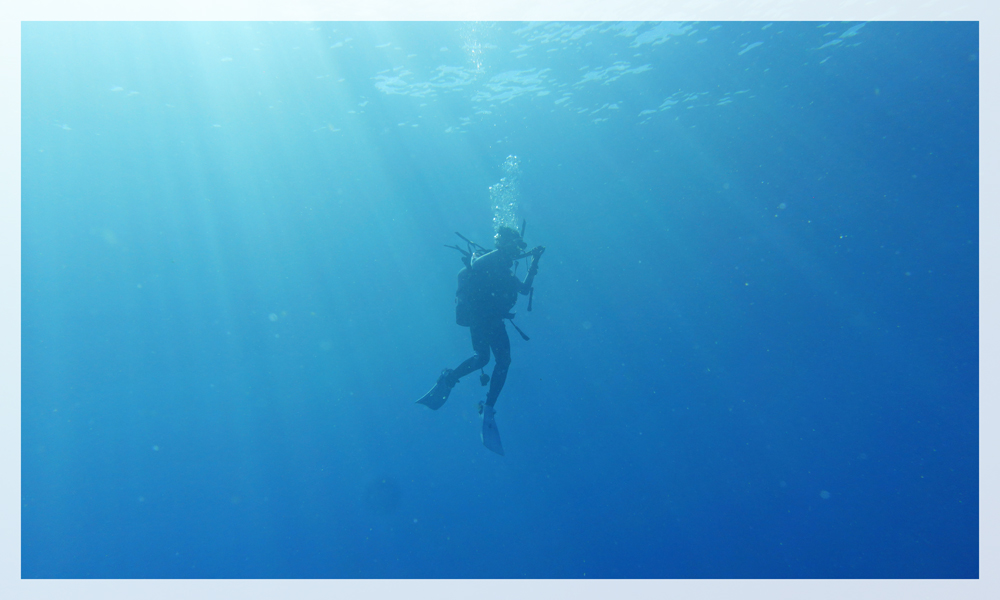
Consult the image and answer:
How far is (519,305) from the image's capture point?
1518 inches

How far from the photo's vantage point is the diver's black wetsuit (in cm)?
666

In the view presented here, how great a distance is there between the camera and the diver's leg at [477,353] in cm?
707

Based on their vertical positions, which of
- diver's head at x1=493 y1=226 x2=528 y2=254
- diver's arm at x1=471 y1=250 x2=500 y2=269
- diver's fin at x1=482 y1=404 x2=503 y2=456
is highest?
diver's head at x1=493 y1=226 x2=528 y2=254

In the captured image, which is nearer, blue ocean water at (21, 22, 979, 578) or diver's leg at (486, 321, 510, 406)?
diver's leg at (486, 321, 510, 406)

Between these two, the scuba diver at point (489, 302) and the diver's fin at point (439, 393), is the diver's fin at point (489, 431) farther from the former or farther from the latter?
the diver's fin at point (439, 393)

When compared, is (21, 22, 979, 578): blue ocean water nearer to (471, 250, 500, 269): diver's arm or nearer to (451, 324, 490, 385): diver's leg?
(451, 324, 490, 385): diver's leg

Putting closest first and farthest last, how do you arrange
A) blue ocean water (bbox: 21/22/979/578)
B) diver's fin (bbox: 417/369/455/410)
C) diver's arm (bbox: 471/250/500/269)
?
diver's arm (bbox: 471/250/500/269), diver's fin (bbox: 417/369/455/410), blue ocean water (bbox: 21/22/979/578)

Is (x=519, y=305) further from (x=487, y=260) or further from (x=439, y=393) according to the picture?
(x=487, y=260)

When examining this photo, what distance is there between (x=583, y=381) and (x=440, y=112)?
47.4 m

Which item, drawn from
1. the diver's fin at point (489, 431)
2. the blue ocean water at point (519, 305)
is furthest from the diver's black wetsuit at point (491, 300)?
the blue ocean water at point (519, 305)

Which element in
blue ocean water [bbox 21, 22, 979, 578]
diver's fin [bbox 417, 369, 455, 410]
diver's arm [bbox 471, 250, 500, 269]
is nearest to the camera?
diver's arm [bbox 471, 250, 500, 269]

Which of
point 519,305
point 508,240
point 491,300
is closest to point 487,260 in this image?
point 508,240

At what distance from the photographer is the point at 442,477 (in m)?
43.5

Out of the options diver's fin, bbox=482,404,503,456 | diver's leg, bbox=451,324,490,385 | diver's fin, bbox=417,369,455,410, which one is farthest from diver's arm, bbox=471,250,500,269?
diver's fin, bbox=482,404,503,456
